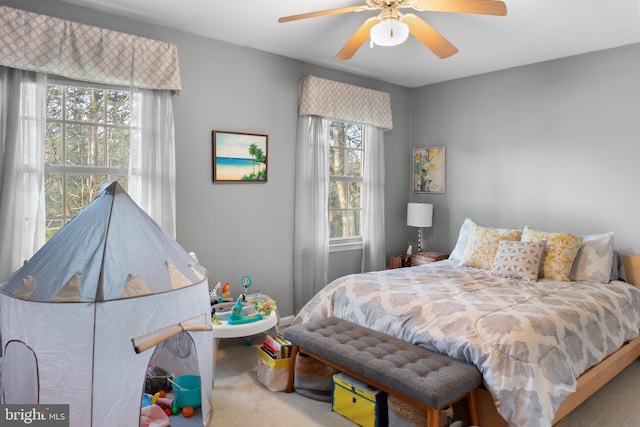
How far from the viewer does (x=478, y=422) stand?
2.24 metres

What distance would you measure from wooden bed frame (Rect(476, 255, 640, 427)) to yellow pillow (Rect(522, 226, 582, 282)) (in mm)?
573

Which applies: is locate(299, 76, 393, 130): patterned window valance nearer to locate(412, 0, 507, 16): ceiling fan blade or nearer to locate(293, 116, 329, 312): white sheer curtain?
locate(293, 116, 329, 312): white sheer curtain

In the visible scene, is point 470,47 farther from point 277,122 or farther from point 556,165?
point 277,122

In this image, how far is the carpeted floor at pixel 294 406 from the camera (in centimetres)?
245

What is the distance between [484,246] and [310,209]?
1681mm

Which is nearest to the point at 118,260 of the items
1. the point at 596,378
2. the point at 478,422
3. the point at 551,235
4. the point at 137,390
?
the point at 137,390

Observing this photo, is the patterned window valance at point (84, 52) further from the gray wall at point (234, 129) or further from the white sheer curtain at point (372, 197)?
the white sheer curtain at point (372, 197)

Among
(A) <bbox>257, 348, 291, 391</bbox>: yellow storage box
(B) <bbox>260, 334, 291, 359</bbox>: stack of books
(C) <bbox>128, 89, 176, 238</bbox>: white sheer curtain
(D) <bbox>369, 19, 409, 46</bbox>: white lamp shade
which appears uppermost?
(D) <bbox>369, 19, 409, 46</bbox>: white lamp shade

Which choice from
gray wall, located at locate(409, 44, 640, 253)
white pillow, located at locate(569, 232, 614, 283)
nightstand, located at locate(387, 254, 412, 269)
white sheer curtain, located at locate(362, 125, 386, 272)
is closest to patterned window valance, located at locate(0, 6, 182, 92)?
white sheer curtain, located at locate(362, 125, 386, 272)

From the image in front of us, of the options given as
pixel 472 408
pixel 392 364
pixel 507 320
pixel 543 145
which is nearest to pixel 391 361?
pixel 392 364

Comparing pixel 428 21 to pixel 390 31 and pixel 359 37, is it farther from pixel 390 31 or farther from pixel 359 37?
pixel 390 31

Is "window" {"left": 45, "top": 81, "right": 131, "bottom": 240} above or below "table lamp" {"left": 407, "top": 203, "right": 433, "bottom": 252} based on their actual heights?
above

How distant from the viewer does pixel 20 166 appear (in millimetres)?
2736

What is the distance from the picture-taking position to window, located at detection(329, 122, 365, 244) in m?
4.62
